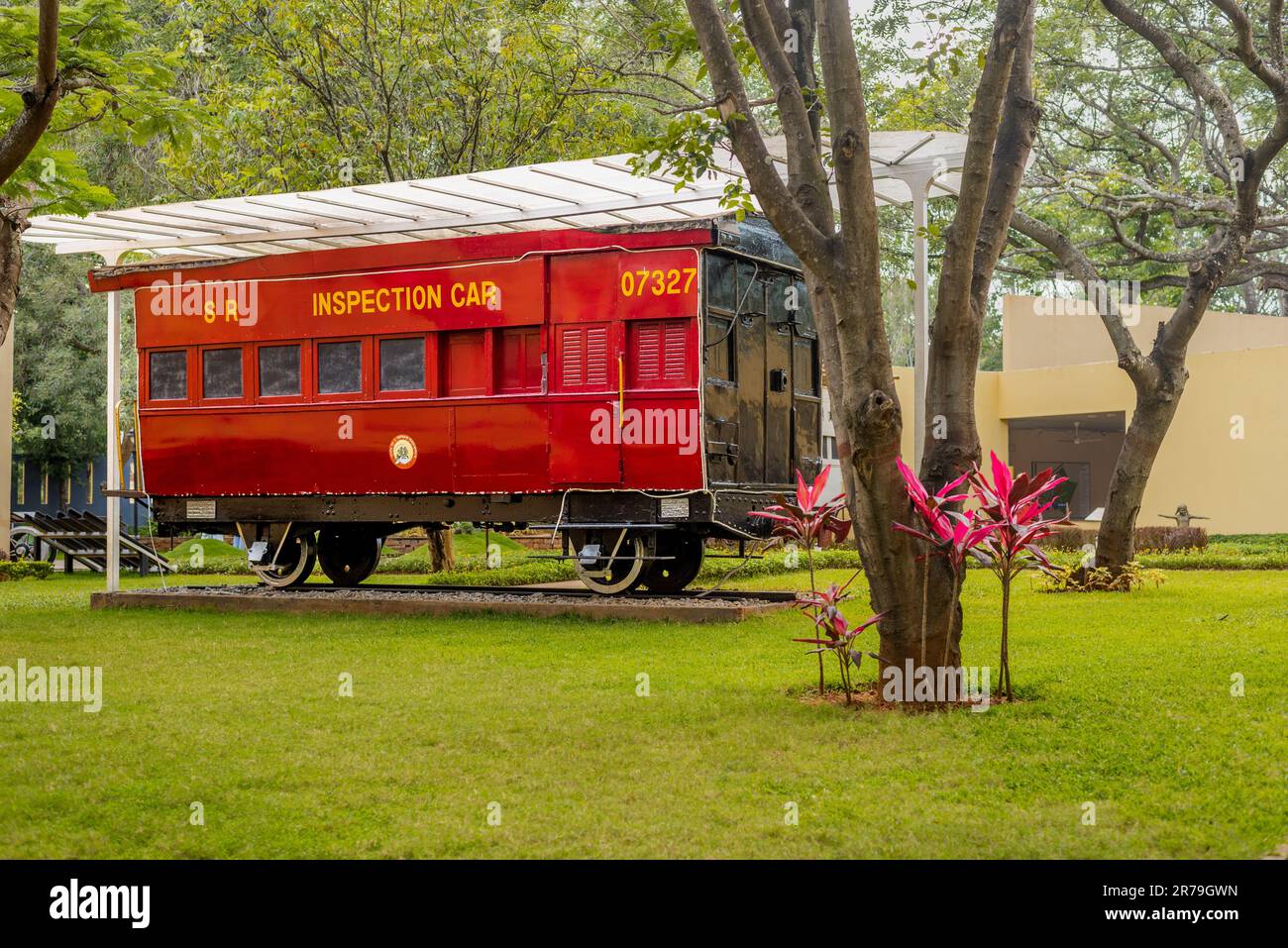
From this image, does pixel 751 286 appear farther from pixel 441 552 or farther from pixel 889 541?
pixel 441 552

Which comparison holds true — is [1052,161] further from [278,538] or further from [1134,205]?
[278,538]

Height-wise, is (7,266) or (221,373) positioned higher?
(7,266)

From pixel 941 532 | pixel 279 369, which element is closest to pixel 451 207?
pixel 279 369

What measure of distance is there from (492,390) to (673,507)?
7.05 ft

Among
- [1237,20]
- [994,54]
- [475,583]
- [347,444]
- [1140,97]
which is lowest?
[475,583]

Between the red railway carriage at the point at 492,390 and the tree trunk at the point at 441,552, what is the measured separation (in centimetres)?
368

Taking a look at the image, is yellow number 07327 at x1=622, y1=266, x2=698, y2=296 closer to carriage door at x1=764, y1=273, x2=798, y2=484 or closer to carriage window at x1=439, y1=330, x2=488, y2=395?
carriage door at x1=764, y1=273, x2=798, y2=484

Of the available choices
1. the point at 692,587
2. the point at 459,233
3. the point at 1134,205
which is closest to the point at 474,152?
the point at 459,233

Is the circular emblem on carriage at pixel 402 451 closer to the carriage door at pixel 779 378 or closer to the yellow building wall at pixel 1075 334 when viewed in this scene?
the carriage door at pixel 779 378

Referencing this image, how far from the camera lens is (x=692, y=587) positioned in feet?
50.9

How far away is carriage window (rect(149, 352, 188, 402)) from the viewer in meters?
15.0

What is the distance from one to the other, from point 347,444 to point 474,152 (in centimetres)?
644

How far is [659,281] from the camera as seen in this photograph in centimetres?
1232

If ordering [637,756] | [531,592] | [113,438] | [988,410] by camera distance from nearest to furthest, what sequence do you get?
[637,756] < [531,592] < [113,438] < [988,410]
